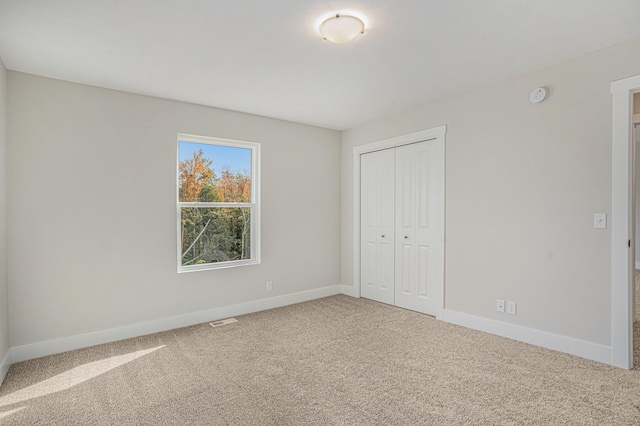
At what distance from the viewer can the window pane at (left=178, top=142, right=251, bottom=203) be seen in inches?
155

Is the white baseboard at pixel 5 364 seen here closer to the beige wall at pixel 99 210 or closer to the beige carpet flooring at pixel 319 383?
the beige carpet flooring at pixel 319 383

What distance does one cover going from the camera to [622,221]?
2.64 m

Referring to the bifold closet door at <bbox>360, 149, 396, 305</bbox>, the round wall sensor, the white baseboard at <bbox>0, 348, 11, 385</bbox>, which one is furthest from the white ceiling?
the white baseboard at <bbox>0, 348, 11, 385</bbox>

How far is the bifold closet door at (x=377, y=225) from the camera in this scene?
4586 millimetres

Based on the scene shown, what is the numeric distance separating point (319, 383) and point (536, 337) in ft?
6.85

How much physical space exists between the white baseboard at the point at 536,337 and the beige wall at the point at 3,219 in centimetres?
411

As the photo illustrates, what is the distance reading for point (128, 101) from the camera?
3.48 m

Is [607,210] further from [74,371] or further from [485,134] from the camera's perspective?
[74,371]

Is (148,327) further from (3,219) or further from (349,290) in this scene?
(349,290)

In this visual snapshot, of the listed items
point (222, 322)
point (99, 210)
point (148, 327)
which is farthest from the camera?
point (222, 322)

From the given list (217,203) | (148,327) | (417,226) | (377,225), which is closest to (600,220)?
(417,226)

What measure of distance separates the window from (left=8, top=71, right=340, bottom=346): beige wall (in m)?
0.12

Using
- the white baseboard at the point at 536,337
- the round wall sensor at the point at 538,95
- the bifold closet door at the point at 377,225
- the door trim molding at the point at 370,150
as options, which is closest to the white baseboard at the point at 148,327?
the door trim molding at the point at 370,150

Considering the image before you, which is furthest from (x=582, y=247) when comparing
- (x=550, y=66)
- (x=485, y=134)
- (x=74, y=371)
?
(x=74, y=371)
